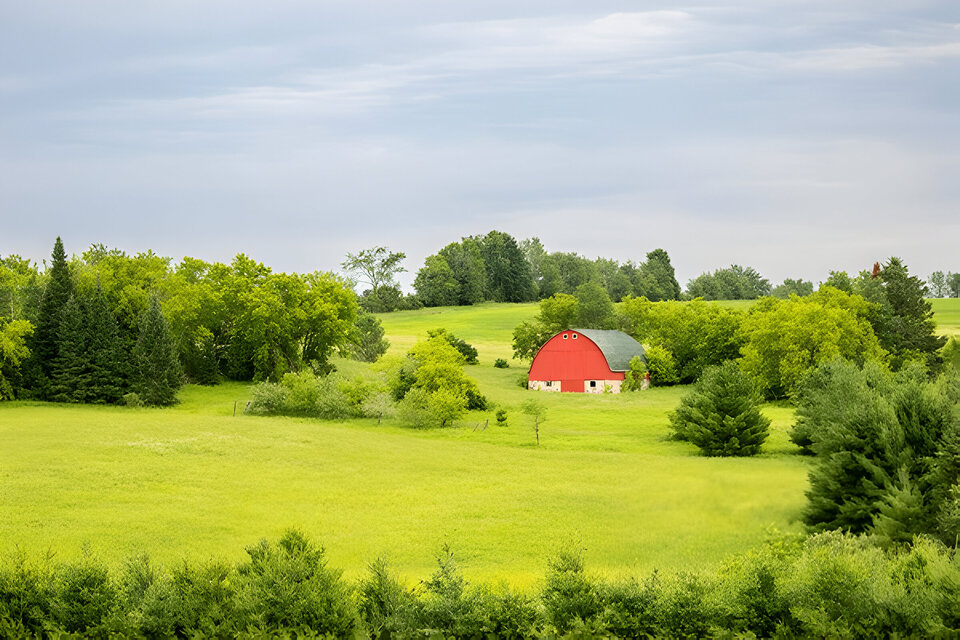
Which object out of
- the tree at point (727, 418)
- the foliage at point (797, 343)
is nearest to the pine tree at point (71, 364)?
the tree at point (727, 418)

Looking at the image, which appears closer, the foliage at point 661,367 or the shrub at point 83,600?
the shrub at point 83,600

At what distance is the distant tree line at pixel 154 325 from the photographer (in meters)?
61.5

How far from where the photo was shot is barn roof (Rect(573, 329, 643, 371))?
74000mm

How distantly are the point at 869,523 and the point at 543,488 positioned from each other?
12.5 meters

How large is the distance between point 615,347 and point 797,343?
62.2ft

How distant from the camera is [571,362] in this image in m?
74.6

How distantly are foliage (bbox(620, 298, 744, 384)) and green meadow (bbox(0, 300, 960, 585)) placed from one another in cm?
2081

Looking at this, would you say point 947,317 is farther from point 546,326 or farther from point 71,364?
point 71,364

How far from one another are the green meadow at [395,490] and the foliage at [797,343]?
27.9 feet

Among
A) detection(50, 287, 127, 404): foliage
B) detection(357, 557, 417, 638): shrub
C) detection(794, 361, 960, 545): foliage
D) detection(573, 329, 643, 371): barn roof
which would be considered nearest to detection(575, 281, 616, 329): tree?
detection(573, 329, 643, 371): barn roof

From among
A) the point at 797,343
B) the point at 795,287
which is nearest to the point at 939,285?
the point at 795,287

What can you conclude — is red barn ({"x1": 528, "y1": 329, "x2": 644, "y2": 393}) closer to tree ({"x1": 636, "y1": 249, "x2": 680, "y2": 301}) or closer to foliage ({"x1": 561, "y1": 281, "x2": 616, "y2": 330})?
foliage ({"x1": 561, "y1": 281, "x2": 616, "y2": 330})

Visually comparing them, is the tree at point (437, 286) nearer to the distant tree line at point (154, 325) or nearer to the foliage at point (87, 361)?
the distant tree line at point (154, 325)

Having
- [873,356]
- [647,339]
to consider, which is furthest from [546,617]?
[647,339]
